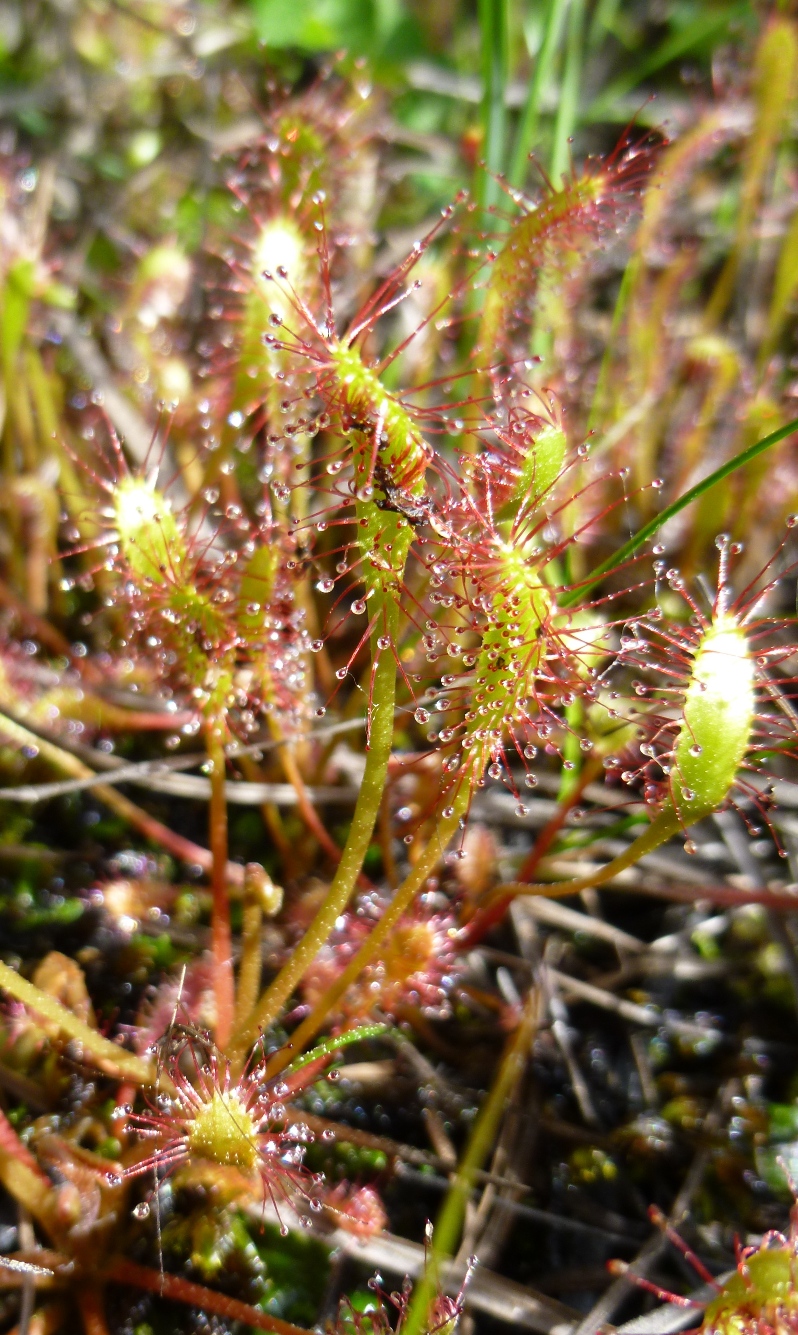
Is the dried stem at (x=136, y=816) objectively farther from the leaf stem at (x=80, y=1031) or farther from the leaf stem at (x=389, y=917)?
the leaf stem at (x=389, y=917)

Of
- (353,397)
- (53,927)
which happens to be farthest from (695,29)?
(53,927)

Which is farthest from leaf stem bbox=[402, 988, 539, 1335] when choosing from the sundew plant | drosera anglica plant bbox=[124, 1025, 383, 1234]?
drosera anglica plant bbox=[124, 1025, 383, 1234]

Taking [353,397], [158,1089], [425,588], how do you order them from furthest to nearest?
[425,588] → [158,1089] → [353,397]

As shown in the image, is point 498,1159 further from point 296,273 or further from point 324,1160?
point 296,273

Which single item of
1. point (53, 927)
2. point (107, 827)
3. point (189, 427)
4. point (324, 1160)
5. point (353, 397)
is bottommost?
point (324, 1160)

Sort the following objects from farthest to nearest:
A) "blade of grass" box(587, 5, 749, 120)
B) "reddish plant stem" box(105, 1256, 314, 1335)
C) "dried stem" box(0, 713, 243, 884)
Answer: "blade of grass" box(587, 5, 749, 120) → "dried stem" box(0, 713, 243, 884) → "reddish plant stem" box(105, 1256, 314, 1335)

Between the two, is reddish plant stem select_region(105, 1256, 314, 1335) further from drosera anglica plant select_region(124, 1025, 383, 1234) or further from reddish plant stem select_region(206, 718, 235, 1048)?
reddish plant stem select_region(206, 718, 235, 1048)
